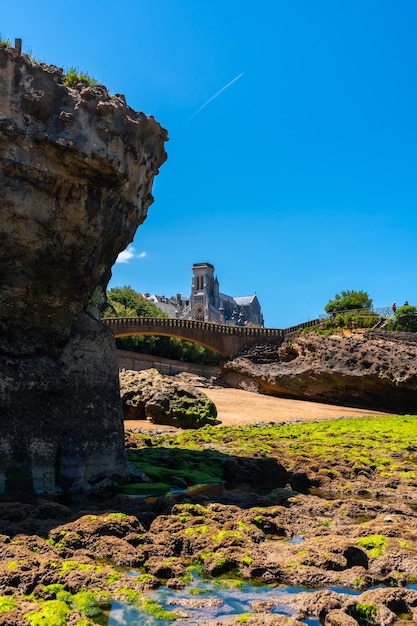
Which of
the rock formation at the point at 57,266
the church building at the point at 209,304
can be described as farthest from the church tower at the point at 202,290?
the rock formation at the point at 57,266

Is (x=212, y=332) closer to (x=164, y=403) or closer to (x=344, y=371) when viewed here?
(x=344, y=371)

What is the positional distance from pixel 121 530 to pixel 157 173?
24.1 feet

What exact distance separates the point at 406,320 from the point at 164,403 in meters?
19.5

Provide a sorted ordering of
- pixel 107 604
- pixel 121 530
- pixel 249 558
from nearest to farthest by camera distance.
A: 1. pixel 107 604
2. pixel 249 558
3. pixel 121 530

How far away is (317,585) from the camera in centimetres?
542

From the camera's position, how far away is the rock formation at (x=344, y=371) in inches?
1193

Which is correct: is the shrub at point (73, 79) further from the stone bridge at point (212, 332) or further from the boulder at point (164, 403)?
the stone bridge at point (212, 332)

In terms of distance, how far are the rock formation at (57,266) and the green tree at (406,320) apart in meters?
27.6

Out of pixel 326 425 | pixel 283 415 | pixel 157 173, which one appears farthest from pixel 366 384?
pixel 157 173

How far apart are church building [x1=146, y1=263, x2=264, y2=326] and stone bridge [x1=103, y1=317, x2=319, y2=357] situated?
68.4m

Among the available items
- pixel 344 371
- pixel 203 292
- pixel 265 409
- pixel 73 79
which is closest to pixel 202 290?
pixel 203 292

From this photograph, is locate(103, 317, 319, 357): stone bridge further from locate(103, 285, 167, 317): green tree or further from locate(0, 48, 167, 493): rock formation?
locate(0, 48, 167, 493): rock formation

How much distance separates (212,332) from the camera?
40.8m

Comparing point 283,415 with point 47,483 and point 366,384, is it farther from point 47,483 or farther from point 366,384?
point 47,483
